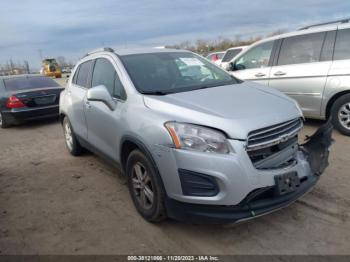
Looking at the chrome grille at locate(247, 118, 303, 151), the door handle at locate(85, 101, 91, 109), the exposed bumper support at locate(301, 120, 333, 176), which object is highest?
the door handle at locate(85, 101, 91, 109)

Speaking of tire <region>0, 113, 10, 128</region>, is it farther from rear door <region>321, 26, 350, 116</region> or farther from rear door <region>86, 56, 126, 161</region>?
rear door <region>321, 26, 350, 116</region>

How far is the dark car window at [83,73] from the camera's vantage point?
15.9ft

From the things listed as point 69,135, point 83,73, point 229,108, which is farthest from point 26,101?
point 229,108

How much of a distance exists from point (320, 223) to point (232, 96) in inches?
59.1

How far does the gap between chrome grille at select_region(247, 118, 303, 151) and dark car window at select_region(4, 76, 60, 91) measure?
7911 mm

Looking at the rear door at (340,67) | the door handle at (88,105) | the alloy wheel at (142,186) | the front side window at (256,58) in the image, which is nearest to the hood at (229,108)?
the alloy wheel at (142,186)

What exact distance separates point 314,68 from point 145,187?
4238 millimetres

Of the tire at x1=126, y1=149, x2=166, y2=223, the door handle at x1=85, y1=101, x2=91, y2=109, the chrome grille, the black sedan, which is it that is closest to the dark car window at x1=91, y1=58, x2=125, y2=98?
the door handle at x1=85, y1=101, x2=91, y2=109

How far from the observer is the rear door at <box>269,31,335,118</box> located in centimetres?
580

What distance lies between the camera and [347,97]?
18.1ft

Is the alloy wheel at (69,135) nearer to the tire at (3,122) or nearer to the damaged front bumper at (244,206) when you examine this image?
the damaged front bumper at (244,206)

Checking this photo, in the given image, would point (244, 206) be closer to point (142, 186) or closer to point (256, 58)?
point (142, 186)

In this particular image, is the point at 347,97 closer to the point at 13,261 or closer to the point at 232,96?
the point at 232,96

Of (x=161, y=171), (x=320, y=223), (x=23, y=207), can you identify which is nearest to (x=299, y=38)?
(x=320, y=223)
